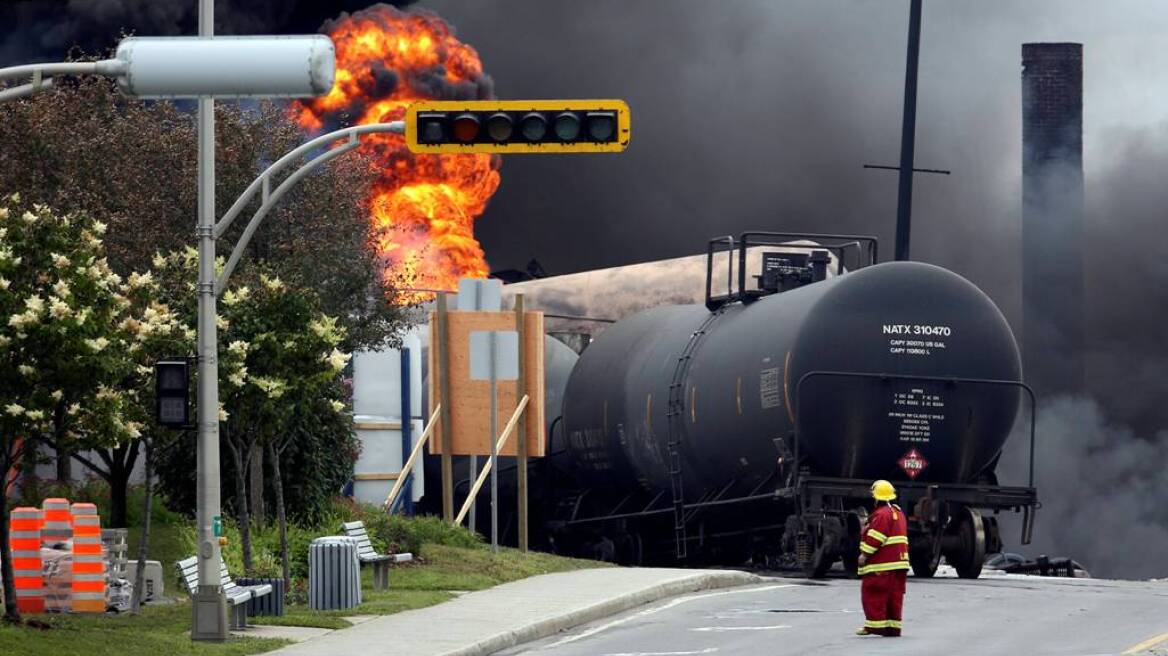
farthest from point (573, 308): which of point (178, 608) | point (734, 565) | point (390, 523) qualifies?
point (178, 608)

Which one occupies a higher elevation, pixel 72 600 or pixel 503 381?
pixel 503 381

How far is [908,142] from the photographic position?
153 ft

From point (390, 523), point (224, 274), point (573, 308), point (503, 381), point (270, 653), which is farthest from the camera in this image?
point (573, 308)

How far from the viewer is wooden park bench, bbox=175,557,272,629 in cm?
2158

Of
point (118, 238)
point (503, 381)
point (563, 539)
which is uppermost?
point (118, 238)

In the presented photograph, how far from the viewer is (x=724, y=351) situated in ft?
101

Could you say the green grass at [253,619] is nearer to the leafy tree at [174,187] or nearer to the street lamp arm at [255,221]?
the street lamp arm at [255,221]

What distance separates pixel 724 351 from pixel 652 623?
29.0 feet

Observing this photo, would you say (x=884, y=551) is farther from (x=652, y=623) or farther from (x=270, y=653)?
(x=270, y=653)

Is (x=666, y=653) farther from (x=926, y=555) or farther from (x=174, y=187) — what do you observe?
(x=174, y=187)

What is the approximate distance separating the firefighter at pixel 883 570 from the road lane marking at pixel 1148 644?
247 centimetres

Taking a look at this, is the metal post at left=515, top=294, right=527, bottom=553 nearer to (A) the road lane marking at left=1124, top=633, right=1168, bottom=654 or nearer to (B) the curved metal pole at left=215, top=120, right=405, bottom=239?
(B) the curved metal pole at left=215, top=120, right=405, bottom=239

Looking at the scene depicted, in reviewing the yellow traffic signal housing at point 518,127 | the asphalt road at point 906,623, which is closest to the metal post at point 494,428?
the asphalt road at point 906,623

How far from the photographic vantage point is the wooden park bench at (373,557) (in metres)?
26.1
